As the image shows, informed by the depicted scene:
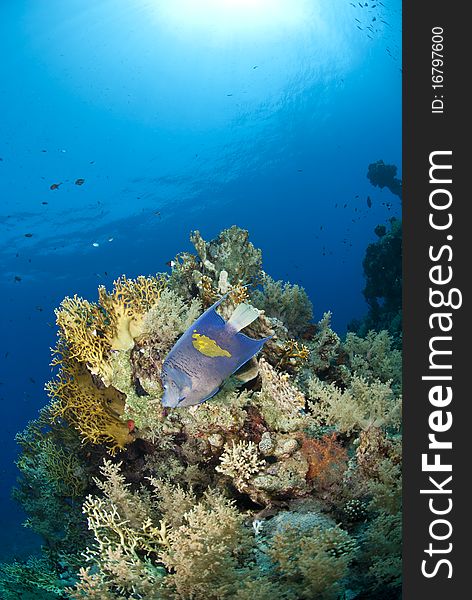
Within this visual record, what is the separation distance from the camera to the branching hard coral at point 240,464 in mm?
3562

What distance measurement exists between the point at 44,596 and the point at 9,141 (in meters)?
42.3

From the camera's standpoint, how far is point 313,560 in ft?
8.34

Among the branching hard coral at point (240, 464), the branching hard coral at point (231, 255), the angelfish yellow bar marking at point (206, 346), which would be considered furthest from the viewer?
the branching hard coral at point (231, 255)

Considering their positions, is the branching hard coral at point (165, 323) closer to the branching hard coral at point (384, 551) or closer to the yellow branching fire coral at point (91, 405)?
the yellow branching fire coral at point (91, 405)

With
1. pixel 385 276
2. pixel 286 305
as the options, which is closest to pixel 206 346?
pixel 286 305

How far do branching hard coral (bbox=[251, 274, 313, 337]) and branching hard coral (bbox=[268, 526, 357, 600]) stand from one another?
351cm

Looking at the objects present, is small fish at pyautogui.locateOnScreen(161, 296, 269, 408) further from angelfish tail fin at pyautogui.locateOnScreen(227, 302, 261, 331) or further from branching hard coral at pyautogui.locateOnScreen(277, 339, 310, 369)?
branching hard coral at pyautogui.locateOnScreen(277, 339, 310, 369)

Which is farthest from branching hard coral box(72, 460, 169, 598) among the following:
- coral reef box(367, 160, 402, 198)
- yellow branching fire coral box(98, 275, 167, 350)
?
coral reef box(367, 160, 402, 198)

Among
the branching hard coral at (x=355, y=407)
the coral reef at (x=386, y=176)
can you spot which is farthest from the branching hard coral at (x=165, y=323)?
the coral reef at (x=386, y=176)

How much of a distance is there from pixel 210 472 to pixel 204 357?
6.43ft

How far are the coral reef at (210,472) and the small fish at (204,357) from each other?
106 cm

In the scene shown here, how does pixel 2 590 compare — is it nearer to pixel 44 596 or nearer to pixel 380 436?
pixel 44 596

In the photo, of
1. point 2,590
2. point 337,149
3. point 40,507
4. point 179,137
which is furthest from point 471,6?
point 337,149

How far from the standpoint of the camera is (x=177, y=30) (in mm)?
39000
